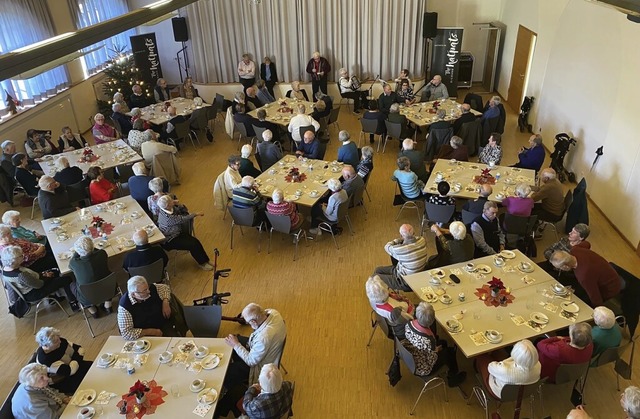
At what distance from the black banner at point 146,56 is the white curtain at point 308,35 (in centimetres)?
119

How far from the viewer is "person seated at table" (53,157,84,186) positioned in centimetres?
841

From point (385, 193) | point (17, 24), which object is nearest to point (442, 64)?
point (385, 193)

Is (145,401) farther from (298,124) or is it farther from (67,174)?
(298,124)

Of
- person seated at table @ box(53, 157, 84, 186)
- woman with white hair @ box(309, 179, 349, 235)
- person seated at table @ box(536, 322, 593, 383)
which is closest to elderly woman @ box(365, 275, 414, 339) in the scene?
person seated at table @ box(536, 322, 593, 383)

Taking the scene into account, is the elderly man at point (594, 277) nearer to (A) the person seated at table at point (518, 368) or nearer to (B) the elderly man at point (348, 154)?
(A) the person seated at table at point (518, 368)

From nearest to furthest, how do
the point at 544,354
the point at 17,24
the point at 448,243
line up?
the point at 544,354, the point at 448,243, the point at 17,24

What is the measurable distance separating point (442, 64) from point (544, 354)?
37.2 feet

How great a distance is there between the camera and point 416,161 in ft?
27.9

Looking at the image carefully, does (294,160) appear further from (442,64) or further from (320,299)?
(442,64)

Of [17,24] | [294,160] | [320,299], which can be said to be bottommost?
[320,299]

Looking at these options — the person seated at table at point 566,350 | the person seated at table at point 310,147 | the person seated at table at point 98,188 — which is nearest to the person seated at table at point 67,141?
the person seated at table at point 98,188

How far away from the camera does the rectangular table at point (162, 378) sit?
4125 mm

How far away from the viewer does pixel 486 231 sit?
638 centimetres

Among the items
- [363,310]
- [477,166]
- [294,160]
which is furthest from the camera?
[294,160]
